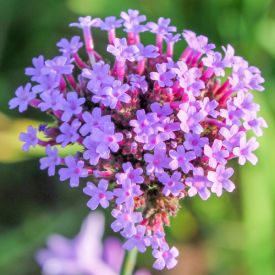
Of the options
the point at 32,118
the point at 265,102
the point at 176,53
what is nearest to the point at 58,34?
the point at 32,118

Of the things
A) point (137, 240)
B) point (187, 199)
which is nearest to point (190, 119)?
point (137, 240)

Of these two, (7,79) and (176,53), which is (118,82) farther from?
(7,79)

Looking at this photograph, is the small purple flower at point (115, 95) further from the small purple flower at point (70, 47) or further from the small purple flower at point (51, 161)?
the small purple flower at point (70, 47)

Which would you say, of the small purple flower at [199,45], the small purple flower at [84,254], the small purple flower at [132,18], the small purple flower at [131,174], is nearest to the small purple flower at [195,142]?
the small purple flower at [131,174]

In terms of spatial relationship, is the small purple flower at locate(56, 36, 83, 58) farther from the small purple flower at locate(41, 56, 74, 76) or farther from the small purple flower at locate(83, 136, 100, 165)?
the small purple flower at locate(83, 136, 100, 165)

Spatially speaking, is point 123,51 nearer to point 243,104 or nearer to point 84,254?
point 243,104

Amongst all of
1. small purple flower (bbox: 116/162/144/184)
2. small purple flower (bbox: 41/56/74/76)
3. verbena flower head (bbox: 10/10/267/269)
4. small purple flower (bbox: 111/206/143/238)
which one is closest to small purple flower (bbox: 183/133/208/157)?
verbena flower head (bbox: 10/10/267/269)
